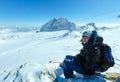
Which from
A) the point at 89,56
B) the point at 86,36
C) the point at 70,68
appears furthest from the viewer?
the point at 70,68

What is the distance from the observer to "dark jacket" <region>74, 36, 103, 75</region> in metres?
5.09

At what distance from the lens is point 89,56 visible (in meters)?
5.10

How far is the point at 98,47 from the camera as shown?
5309 mm

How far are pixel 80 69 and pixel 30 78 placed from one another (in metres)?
1.51

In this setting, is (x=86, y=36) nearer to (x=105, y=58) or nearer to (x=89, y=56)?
(x=89, y=56)

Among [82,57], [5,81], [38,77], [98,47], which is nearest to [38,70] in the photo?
Result: [38,77]

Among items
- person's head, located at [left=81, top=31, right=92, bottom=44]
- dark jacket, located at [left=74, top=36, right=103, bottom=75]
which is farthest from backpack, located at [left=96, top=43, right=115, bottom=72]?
person's head, located at [left=81, top=31, right=92, bottom=44]

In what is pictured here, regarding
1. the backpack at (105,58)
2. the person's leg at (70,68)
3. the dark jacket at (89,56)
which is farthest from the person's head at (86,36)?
the person's leg at (70,68)

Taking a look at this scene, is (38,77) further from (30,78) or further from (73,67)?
(73,67)

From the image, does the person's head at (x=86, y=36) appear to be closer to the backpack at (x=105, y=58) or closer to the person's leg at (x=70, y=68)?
the backpack at (x=105, y=58)

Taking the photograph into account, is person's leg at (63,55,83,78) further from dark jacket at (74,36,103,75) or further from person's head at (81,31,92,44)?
person's head at (81,31,92,44)

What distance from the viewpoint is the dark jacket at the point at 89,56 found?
5.09 meters

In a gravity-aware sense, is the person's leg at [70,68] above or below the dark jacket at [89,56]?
below

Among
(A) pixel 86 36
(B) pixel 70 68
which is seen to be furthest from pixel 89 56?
(B) pixel 70 68
